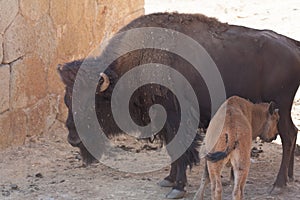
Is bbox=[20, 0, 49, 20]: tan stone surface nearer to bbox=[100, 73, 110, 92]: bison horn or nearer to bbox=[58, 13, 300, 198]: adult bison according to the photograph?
bbox=[58, 13, 300, 198]: adult bison

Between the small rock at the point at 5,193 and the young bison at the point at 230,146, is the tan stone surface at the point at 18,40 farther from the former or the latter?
the young bison at the point at 230,146

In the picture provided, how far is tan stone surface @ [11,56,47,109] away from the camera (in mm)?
7121

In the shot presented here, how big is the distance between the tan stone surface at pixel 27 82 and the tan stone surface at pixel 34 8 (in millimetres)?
448

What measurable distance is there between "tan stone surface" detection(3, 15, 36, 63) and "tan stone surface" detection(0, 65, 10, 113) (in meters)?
0.09

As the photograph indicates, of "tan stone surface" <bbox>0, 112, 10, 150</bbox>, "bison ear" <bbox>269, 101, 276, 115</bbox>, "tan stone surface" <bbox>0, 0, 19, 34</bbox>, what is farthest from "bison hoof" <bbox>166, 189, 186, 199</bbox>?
"tan stone surface" <bbox>0, 0, 19, 34</bbox>

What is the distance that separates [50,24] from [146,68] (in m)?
1.89

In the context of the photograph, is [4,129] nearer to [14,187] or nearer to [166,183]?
[14,187]

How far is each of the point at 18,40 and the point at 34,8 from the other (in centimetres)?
41

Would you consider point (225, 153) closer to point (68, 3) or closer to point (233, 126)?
point (233, 126)

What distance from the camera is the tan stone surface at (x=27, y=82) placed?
7121 mm

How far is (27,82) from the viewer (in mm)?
7273

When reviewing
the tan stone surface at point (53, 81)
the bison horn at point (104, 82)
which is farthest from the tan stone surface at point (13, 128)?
the bison horn at point (104, 82)

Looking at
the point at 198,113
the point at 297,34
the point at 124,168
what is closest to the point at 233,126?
the point at 198,113

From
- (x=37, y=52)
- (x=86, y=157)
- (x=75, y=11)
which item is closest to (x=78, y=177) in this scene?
(x=86, y=157)
